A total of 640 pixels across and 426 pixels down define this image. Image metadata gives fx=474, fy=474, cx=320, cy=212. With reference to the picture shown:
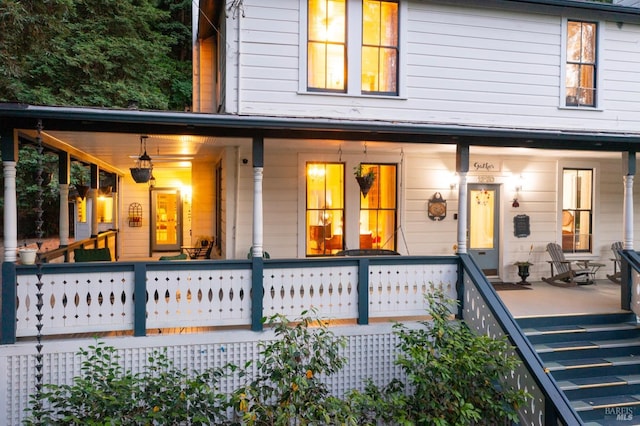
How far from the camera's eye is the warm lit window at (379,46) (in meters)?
8.27

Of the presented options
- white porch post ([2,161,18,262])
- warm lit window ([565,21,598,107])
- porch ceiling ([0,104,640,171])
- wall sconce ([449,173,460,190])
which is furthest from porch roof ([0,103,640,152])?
wall sconce ([449,173,460,190])

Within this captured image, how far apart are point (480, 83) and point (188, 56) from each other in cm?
2095

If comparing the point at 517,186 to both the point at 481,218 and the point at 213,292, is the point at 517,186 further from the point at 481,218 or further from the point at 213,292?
the point at 213,292

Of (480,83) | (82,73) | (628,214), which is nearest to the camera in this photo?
(628,214)

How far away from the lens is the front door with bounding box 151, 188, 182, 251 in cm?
1681

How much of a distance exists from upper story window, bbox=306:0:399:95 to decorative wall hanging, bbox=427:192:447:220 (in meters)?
2.44

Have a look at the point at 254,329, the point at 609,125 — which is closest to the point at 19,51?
the point at 254,329

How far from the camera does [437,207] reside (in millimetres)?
9375

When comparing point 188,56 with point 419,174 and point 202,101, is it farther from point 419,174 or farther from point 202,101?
point 419,174

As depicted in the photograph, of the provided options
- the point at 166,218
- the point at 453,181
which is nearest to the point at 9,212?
the point at 453,181

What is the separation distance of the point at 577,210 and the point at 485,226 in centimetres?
230

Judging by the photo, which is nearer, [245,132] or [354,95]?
[245,132]

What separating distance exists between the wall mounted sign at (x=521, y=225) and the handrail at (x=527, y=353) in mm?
3492

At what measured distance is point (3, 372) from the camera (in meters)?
5.51
